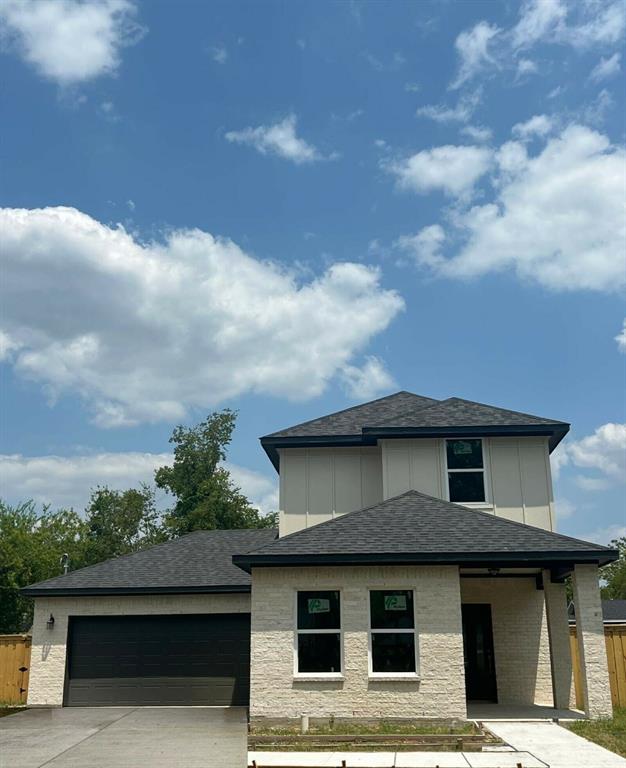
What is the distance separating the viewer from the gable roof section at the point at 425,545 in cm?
1395

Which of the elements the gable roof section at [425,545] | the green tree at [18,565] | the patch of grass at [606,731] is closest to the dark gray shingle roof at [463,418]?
the gable roof section at [425,545]

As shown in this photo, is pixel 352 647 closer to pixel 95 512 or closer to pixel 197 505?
pixel 197 505

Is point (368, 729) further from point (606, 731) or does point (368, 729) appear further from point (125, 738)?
point (125, 738)

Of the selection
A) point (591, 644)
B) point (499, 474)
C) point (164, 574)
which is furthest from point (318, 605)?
point (499, 474)

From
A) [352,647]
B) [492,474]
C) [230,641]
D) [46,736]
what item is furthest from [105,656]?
[492,474]

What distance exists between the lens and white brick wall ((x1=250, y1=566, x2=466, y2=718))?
44.4 feet

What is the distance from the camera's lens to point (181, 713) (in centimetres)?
1661

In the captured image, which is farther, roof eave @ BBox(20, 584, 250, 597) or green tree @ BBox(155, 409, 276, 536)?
green tree @ BBox(155, 409, 276, 536)

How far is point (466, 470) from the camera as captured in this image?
746 inches

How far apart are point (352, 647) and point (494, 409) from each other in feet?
27.6

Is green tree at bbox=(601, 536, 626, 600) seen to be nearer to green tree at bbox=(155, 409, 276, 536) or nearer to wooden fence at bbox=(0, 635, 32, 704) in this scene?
green tree at bbox=(155, 409, 276, 536)

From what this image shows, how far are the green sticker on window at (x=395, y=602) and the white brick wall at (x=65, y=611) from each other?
5590 millimetres

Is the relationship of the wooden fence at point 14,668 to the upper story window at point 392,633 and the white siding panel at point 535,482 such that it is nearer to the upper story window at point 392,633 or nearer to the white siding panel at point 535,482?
the upper story window at point 392,633

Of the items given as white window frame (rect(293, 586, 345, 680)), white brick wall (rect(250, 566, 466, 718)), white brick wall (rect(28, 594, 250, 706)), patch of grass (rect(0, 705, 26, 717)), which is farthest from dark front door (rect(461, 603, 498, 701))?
patch of grass (rect(0, 705, 26, 717))
